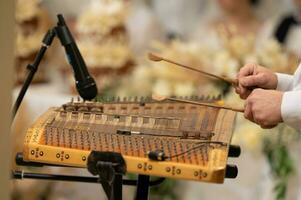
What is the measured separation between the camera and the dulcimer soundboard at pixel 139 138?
3.20 feet

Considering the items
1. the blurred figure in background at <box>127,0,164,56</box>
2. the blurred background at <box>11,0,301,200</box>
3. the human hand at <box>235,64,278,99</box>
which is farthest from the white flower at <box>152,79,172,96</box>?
the human hand at <box>235,64,278,99</box>

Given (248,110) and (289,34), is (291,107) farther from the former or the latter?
(289,34)

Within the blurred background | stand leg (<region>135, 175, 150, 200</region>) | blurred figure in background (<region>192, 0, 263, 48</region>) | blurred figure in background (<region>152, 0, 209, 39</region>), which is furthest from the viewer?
blurred figure in background (<region>152, 0, 209, 39</region>)

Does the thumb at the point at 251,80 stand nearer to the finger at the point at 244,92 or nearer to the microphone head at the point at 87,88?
the finger at the point at 244,92

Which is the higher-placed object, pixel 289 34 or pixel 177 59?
pixel 289 34

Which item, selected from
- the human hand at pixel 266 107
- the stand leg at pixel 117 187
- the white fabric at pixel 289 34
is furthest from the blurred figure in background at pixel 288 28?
the stand leg at pixel 117 187

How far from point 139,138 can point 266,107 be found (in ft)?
0.79

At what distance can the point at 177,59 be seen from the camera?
2236mm

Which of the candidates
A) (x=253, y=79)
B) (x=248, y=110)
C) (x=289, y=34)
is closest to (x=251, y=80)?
(x=253, y=79)

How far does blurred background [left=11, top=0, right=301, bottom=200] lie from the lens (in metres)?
2.10

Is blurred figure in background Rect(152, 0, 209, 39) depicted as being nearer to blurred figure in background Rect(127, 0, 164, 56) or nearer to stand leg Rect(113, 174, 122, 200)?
blurred figure in background Rect(127, 0, 164, 56)

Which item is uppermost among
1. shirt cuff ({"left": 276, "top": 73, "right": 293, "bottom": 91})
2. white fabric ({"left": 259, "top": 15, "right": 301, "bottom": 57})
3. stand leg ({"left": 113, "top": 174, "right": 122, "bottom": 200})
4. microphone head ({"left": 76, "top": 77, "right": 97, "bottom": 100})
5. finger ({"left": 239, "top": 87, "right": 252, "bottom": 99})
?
white fabric ({"left": 259, "top": 15, "right": 301, "bottom": 57})

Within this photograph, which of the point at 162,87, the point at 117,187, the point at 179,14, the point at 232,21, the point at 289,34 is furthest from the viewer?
the point at 179,14

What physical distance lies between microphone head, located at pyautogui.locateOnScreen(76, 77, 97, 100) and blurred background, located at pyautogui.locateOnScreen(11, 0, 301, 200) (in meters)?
0.71
